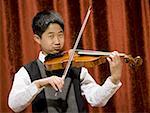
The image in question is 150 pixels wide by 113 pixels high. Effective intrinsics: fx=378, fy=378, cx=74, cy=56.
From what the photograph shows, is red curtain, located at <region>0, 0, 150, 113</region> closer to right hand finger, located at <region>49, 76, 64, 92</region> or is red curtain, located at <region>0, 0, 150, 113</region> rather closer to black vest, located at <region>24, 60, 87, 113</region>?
black vest, located at <region>24, 60, 87, 113</region>

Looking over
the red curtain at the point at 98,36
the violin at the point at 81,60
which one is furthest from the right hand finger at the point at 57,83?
the red curtain at the point at 98,36

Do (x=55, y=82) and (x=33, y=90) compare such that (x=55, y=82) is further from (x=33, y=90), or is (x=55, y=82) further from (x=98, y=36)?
(x=98, y=36)

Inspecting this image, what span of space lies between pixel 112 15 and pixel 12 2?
54cm

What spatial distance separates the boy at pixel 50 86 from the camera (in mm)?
1391

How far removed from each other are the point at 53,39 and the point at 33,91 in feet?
0.74

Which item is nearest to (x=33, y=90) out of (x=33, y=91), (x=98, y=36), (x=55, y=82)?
(x=33, y=91)

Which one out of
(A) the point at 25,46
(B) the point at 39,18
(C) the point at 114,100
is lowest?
(C) the point at 114,100

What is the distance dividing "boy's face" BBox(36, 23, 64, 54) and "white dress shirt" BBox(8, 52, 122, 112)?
0.06 meters

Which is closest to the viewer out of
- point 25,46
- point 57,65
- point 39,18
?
point 57,65

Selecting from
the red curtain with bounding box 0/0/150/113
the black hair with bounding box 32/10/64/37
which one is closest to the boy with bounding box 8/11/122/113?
the black hair with bounding box 32/10/64/37

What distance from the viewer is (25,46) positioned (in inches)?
78.6

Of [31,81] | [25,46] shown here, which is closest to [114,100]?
[25,46]

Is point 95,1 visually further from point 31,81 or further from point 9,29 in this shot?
point 31,81

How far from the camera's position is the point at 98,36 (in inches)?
79.4
